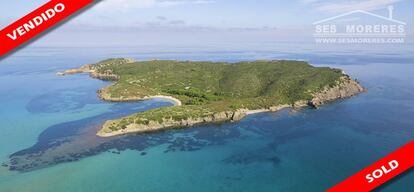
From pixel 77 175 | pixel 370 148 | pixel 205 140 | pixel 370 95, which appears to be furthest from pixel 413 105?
pixel 77 175

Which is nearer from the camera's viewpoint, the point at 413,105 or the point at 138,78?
the point at 413,105

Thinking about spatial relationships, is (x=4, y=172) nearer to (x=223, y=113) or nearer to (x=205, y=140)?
(x=205, y=140)

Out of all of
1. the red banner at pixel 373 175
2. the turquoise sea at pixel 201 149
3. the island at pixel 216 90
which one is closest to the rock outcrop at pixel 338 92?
the island at pixel 216 90

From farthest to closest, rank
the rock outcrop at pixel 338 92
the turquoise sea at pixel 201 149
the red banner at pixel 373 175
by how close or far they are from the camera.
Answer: the rock outcrop at pixel 338 92, the turquoise sea at pixel 201 149, the red banner at pixel 373 175

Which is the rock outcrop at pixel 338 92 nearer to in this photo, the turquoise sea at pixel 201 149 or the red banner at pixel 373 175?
the turquoise sea at pixel 201 149

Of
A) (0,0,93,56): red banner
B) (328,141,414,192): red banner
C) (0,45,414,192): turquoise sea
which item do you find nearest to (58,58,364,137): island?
(0,45,414,192): turquoise sea

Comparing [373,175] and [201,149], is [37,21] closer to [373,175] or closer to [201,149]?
[373,175]
